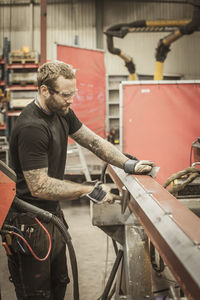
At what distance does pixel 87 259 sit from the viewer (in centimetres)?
→ 359

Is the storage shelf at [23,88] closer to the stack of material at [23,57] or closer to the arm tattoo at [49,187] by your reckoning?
the stack of material at [23,57]

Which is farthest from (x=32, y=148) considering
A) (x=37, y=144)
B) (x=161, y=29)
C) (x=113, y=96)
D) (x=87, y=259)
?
(x=113, y=96)

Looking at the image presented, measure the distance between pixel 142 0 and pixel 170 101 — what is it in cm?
657

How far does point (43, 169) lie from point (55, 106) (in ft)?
1.29

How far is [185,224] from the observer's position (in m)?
1.18

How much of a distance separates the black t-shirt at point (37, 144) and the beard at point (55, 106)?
0.05 meters

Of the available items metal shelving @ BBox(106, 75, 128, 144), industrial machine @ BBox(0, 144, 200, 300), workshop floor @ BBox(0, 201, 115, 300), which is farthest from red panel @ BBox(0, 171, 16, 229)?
metal shelving @ BBox(106, 75, 128, 144)

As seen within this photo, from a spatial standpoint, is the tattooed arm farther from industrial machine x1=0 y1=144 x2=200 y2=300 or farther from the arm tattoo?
the arm tattoo

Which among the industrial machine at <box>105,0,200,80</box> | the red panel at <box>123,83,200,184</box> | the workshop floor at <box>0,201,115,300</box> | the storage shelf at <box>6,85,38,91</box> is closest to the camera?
the workshop floor at <box>0,201,115,300</box>

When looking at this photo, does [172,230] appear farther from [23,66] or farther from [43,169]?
[23,66]

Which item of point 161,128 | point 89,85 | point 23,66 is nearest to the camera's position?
point 161,128

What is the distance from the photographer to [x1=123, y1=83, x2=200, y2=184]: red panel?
15.3 ft

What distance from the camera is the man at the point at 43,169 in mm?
1687

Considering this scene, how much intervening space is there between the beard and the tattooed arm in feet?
1.09
